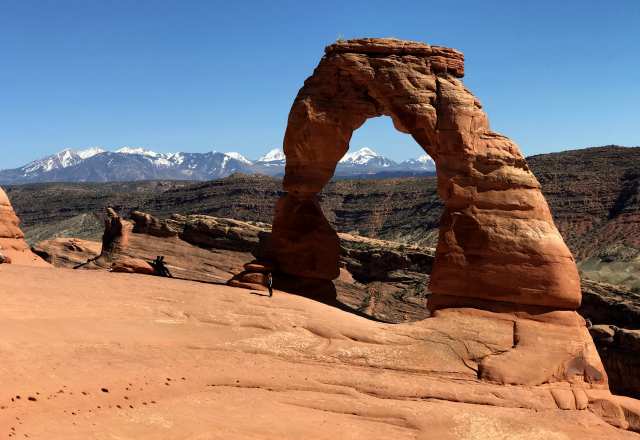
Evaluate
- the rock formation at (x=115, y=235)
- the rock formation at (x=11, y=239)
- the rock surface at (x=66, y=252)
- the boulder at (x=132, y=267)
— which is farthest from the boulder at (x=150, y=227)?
the boulder at (x=132, y=267)

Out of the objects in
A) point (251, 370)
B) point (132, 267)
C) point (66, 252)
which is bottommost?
point (66, 252)

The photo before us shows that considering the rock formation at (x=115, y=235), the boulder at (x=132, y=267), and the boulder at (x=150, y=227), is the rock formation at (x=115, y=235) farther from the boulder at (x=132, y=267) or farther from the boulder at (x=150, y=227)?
the boulder at (x=132, y=267)

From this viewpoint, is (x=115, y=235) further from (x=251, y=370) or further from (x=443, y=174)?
(x=251, y=370)

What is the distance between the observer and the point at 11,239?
24.0 meters

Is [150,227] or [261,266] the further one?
[150,227]

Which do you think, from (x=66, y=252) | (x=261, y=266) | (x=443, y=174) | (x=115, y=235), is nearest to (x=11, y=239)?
(x=115, y=235)

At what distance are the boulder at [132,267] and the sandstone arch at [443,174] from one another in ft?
15.6

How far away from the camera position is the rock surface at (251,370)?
986 centimetres

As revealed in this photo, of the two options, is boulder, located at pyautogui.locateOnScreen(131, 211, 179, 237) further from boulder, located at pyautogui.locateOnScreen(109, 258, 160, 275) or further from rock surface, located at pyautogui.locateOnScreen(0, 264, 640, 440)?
rock surface, located at pyautogui.locateOnScreen(0, 264, 640, 440)

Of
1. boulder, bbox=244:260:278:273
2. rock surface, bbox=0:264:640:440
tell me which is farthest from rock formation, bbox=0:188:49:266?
boulder, bbox=244:260:278:273

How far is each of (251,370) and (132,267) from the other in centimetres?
960

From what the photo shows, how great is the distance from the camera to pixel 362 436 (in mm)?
11008

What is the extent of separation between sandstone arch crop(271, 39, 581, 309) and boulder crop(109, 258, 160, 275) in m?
4.74

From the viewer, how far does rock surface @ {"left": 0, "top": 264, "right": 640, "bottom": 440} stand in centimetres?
986
